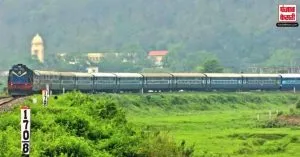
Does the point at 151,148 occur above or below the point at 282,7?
below

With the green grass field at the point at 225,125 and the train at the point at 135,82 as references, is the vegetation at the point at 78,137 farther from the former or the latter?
the train at the point at 135,82

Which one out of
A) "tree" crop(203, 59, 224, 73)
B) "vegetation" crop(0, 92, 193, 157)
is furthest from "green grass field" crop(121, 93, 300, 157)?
"tree" crop(203, 59, 224, 73)

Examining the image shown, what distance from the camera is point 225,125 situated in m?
68.9

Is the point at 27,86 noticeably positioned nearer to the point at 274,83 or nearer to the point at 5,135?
the point at 5,135

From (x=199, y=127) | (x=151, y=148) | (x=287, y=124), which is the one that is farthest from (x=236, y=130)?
(x=151, y=148)

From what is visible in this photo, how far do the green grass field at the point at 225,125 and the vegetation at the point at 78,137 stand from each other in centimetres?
627

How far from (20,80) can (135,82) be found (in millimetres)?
27555

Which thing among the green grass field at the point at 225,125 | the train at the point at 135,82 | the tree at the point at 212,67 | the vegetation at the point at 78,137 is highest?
the tree at the point at 212,67

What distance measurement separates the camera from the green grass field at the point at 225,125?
49697mm

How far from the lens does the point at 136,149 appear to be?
108 ft

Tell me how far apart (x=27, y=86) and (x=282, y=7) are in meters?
40.9

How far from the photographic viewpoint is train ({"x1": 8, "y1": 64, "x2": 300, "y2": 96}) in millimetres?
67875

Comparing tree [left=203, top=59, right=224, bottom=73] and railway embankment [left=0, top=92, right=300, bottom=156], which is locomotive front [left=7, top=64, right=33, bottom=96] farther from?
tree [left=203, top=59, right=224, bottom=73]

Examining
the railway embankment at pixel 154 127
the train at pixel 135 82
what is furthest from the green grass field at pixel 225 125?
the train at pixel 135 82
